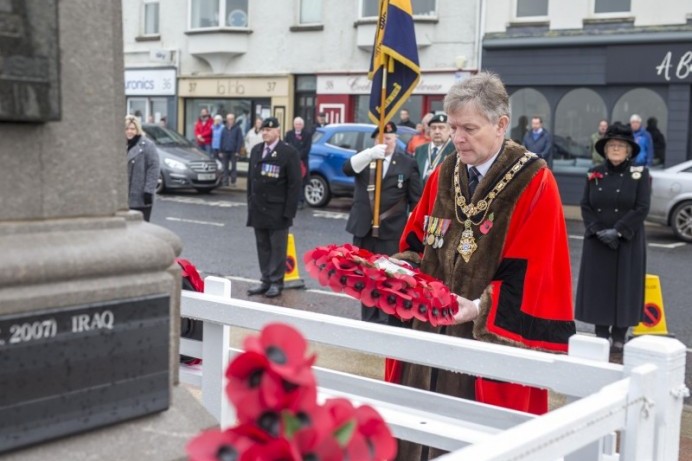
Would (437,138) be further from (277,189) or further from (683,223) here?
(683,223)

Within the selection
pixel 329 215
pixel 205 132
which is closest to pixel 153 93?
pixel 205 132

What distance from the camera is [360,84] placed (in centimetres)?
2686

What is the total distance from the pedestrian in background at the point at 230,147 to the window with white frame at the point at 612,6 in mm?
8937

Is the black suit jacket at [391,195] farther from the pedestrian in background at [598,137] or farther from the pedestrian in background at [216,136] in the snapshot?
the pedestrian in background at [216,136]

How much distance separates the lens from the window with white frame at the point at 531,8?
79.4 feet

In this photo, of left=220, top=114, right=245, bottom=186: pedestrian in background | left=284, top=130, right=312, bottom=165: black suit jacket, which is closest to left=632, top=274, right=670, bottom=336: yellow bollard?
left=284, top=130, right=312, bottom=165: black suit jacket

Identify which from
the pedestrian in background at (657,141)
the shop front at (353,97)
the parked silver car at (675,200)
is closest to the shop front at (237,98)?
the shop front at (353,97)

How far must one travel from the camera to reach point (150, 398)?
242cm

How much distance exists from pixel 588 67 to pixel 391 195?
1544 centimetres

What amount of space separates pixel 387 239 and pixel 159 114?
78.7 feet

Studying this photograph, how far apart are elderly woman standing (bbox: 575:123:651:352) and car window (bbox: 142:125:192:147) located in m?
16.2

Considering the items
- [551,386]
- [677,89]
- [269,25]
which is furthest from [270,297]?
[269,25]

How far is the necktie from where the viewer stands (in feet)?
13.7

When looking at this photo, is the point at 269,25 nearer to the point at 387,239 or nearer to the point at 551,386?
the point at 387,239
